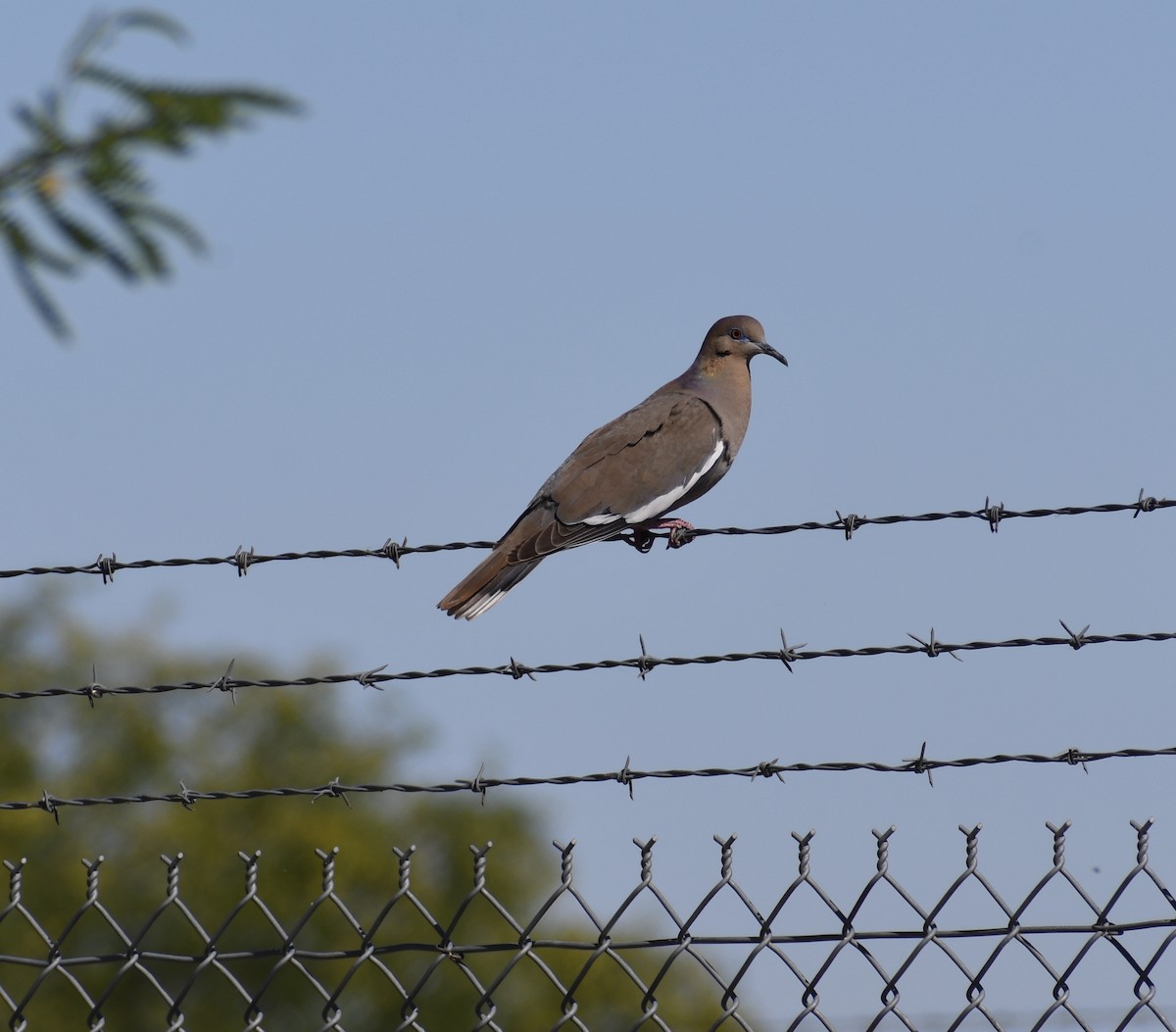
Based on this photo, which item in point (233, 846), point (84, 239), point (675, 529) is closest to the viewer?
point (84, 239)

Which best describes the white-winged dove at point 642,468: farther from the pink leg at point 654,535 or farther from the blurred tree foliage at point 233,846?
the blurred tree foliage at point 233,846

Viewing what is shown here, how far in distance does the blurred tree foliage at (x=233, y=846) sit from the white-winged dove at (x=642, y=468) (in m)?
17.1

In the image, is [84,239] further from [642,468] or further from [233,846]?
[233,846]

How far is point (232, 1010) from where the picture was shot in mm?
26859

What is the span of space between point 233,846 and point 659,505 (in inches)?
918

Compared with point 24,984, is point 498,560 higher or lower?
higher

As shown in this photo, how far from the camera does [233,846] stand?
28562 mm

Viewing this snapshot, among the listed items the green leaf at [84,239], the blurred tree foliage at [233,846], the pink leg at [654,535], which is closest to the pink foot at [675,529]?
the pink leg at [654,535]

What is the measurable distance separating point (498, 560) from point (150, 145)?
4736 millimetres

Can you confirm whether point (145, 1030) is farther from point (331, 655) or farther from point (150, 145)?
point (150, 145)

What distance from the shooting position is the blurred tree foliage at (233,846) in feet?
85.8

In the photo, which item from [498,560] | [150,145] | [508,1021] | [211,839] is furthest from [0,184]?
[211,839]

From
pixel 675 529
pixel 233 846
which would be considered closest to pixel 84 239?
pixel 675 529

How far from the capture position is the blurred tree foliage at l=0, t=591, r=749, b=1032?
85.8ft
